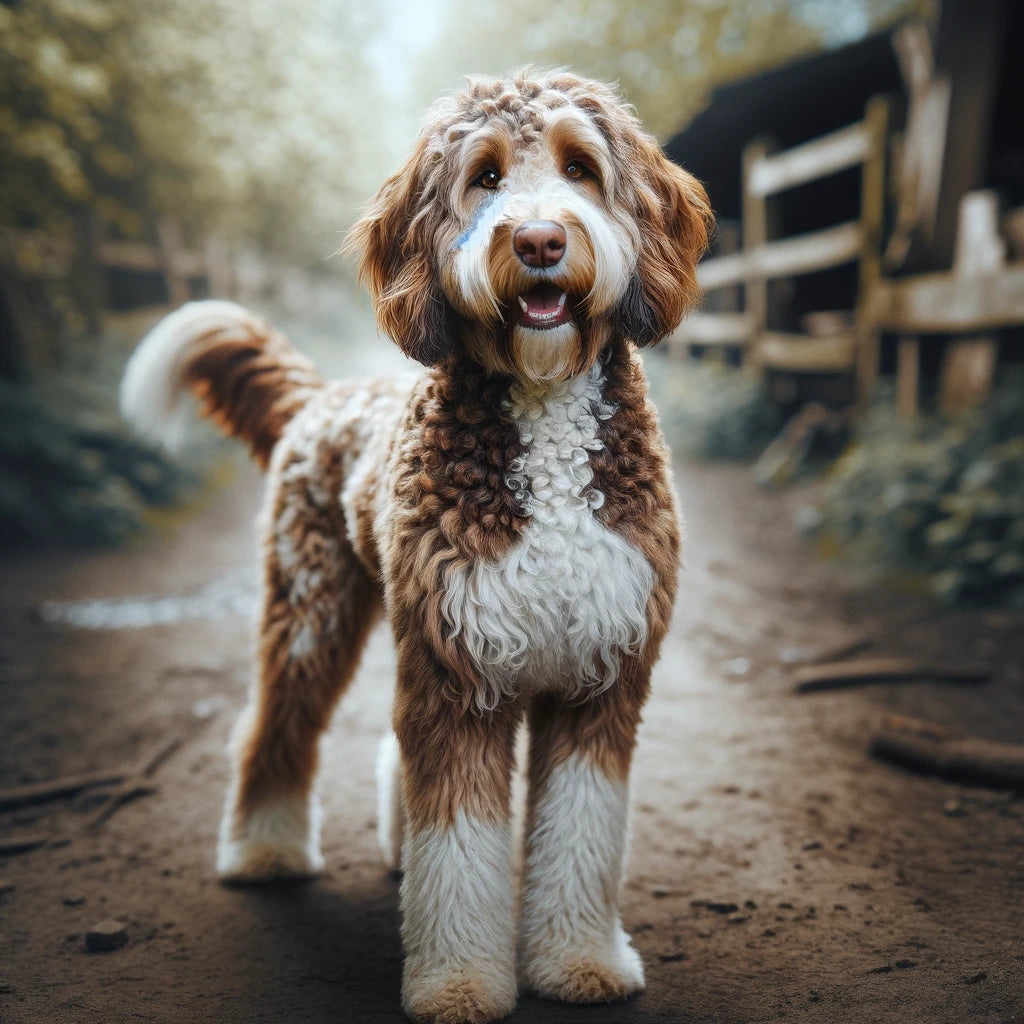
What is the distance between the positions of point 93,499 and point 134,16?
3.82 m

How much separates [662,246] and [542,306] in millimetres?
375

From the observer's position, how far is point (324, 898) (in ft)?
9.73

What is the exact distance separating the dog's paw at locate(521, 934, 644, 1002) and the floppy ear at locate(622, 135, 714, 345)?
147 cm

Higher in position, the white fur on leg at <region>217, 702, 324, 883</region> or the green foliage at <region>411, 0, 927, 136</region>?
the green foliage at <region>411, 0, 927, 136</region>

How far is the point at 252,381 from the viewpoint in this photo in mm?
3217

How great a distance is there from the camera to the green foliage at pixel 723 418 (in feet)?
27.4

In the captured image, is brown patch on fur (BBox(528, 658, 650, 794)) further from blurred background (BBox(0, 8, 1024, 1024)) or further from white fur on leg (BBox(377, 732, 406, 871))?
white fur on leg (BBox(377, 732, 406, 871))

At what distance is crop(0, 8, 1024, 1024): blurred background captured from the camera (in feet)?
8.73

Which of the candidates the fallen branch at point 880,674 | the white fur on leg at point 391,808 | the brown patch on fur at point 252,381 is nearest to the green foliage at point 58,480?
the brown patch on fur at point 252,381

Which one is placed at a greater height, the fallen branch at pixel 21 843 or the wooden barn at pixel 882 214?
the wooden barn at pixel 882 214

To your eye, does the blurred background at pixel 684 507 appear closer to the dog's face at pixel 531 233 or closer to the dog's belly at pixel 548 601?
the dog's belly at pixel 548 601

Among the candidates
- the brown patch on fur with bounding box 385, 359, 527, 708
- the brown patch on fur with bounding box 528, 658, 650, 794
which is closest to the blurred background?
the brown patch on fur with bounding box 528, 658, 650, 794

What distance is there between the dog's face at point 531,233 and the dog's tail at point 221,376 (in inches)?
40.8

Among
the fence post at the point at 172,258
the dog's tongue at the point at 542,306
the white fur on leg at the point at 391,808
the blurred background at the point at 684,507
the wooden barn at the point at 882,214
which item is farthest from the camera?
the fence post at the point at 172,258
